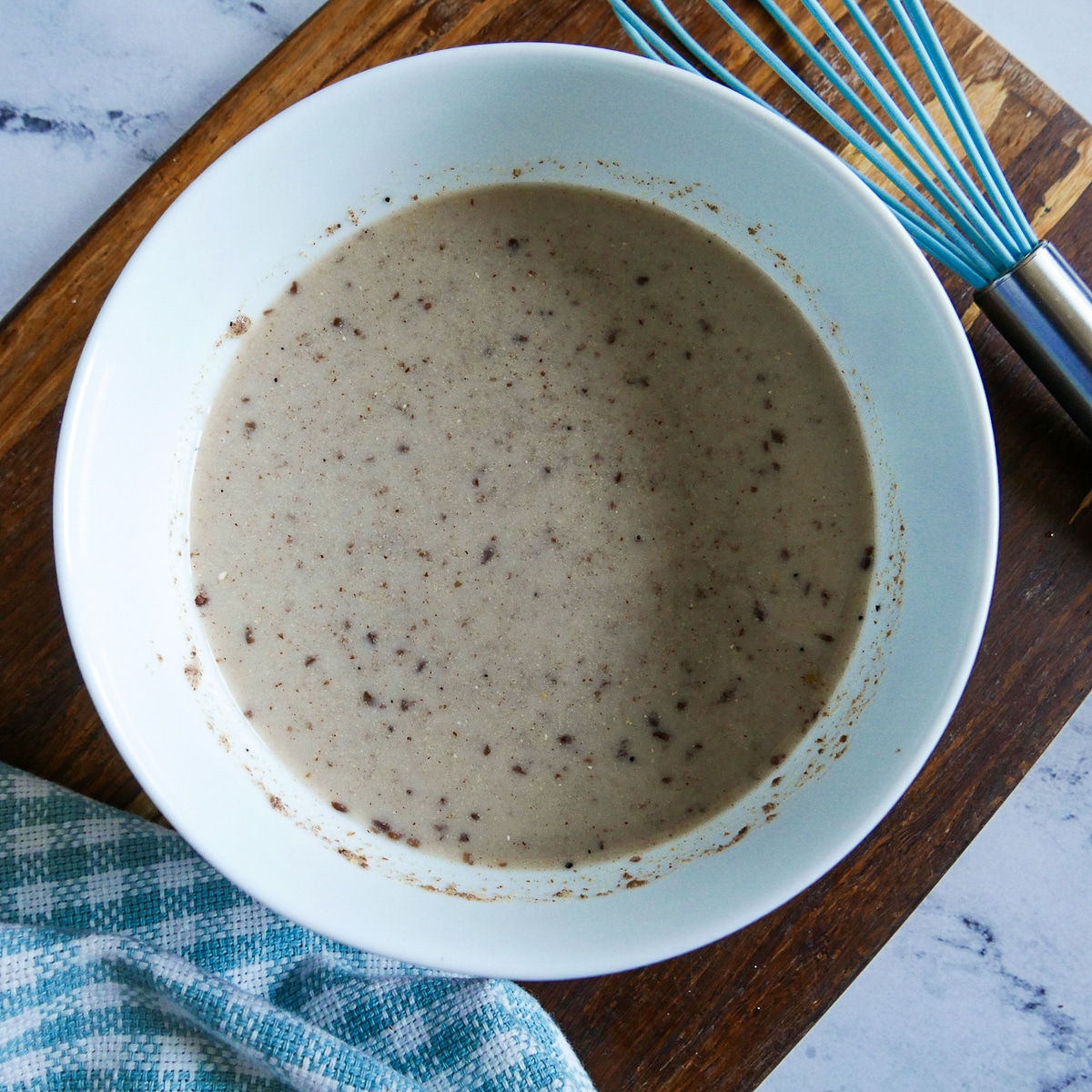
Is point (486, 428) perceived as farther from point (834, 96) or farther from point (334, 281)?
A: point (834, 96)

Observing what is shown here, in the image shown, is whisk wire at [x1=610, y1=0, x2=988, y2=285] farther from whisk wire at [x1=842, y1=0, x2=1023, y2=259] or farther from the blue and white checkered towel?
the blue and white checkered towel

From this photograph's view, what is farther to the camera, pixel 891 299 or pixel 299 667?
pixel 299 667

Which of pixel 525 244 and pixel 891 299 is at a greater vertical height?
pixel 891 299

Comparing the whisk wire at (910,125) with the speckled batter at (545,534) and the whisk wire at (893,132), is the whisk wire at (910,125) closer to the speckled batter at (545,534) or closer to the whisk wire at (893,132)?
the whisk wire at (893,132)

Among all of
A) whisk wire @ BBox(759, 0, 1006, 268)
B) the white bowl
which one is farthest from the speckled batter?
whisk wire @ BBox(759, 0, 1006, 268)

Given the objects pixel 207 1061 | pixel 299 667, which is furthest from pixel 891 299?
pixel 207 1061

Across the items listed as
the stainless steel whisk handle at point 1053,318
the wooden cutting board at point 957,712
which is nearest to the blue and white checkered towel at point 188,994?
the wooden cutting board at point 957,712

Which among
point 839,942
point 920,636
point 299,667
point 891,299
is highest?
point 891,299
